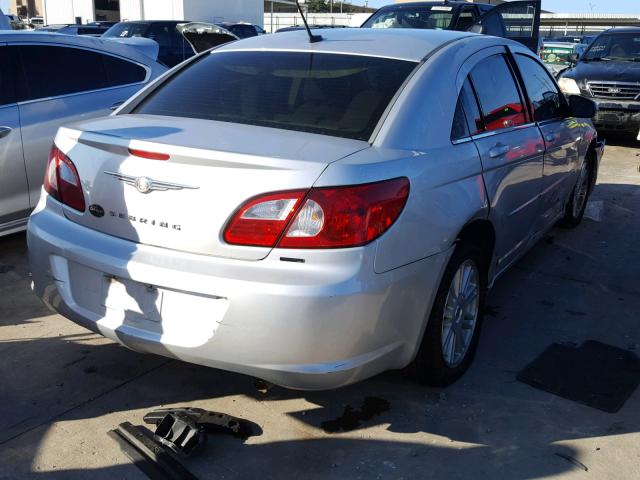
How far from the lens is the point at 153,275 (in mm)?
2701

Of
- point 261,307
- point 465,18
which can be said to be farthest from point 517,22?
point 261,307

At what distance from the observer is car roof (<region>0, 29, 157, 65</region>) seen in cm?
516

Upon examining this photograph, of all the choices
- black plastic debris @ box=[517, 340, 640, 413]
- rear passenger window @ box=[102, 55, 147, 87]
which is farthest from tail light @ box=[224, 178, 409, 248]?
rear passenger window @ box=[102, 55, 147, 87]

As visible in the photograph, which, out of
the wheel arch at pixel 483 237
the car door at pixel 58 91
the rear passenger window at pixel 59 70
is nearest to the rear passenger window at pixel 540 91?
the wheel arch at pixel 483 237

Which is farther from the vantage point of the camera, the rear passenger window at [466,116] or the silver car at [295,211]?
the rear passenger window at [466,116]

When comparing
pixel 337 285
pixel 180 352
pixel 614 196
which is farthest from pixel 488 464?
pixel 614 196

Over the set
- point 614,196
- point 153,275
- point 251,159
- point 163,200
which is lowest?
point 614,196

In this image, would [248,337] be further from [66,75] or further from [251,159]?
[66,75]

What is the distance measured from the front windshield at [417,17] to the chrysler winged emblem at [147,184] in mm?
9477

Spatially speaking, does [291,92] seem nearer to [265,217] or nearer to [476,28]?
[265,217]

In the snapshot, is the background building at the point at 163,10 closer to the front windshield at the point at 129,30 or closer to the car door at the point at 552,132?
the front windshield at the point at 129,30

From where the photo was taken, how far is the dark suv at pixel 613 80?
1023 centimetres

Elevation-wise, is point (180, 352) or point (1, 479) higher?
point (180, 352)

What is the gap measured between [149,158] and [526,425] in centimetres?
200
